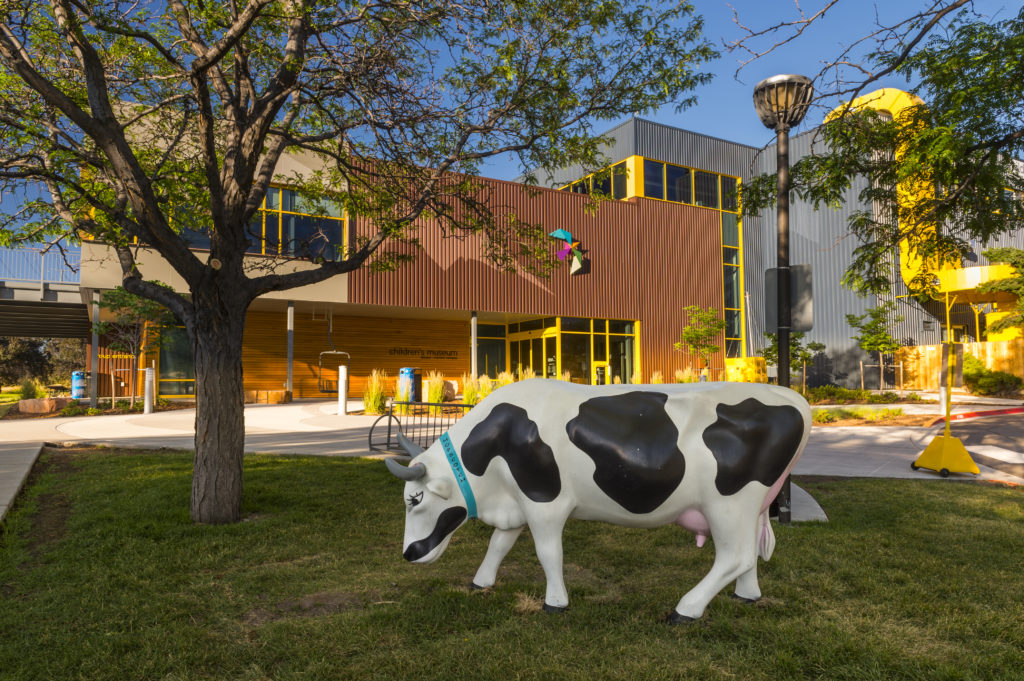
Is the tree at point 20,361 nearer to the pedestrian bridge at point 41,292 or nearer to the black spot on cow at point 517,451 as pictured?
A: the pedestrian bridge at point 41,292

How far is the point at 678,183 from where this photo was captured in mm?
30000

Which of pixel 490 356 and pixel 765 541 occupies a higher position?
pixel 490 356

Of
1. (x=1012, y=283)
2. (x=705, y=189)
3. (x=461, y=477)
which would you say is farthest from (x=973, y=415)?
(x=705, y=189)

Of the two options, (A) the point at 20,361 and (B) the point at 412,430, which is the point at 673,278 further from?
(A) the point at 20,361

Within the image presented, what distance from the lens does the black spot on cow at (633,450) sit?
3.29 metres

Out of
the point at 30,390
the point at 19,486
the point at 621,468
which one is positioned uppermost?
the point at 621,468

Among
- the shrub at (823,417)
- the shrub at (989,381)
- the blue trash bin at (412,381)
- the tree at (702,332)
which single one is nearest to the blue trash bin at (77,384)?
the blue trash bin at (412,381)

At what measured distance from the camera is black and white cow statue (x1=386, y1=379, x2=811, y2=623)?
328 centimetres

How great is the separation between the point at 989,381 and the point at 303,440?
24580 millimetres

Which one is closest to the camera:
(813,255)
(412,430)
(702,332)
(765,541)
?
(765,541)

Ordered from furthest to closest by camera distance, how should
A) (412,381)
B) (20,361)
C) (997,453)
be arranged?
(20,361)
(412,381)
(997,453)

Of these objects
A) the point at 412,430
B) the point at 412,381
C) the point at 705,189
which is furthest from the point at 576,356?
the point at 412,430

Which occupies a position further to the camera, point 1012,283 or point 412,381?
point 1012,283

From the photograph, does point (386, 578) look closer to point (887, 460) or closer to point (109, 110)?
point (109, 110)
